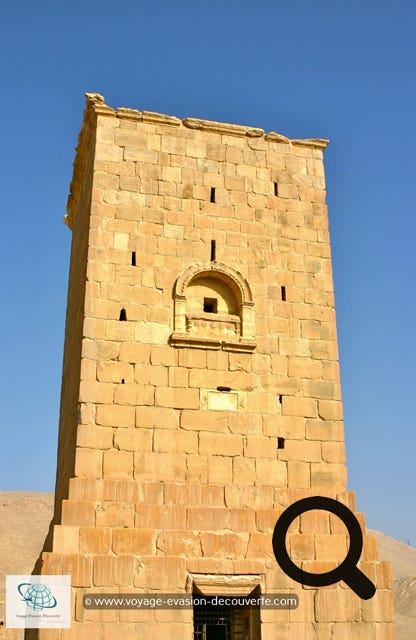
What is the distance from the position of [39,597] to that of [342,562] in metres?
4.22

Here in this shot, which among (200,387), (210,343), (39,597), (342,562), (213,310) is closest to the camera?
(39,597)

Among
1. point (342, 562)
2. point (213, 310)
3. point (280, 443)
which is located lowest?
point (342, 562)

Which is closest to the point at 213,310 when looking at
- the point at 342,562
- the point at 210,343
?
the point at 210,343

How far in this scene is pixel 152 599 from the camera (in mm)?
9891

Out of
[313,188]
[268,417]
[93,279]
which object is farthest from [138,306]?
[313,188]

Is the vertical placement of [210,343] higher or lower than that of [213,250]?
lower

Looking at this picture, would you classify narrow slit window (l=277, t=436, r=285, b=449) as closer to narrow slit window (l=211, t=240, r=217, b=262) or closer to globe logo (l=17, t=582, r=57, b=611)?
narrow slit window (l=211, t=240, r=217, b=262)

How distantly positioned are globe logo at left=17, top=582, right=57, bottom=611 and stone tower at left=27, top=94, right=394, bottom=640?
11.6 inches

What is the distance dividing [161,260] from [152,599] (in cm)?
517

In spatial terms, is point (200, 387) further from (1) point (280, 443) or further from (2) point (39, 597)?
(2) point (39, 597)

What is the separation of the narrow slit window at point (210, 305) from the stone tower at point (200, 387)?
72 mm

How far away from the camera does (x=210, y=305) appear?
40.9 feet

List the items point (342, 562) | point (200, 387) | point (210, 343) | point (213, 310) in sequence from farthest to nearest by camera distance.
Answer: point (213, 310) < point (210, 343) < point (200, 387) < point (342, 562)

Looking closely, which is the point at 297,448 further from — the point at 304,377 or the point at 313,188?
the point at 313,188
